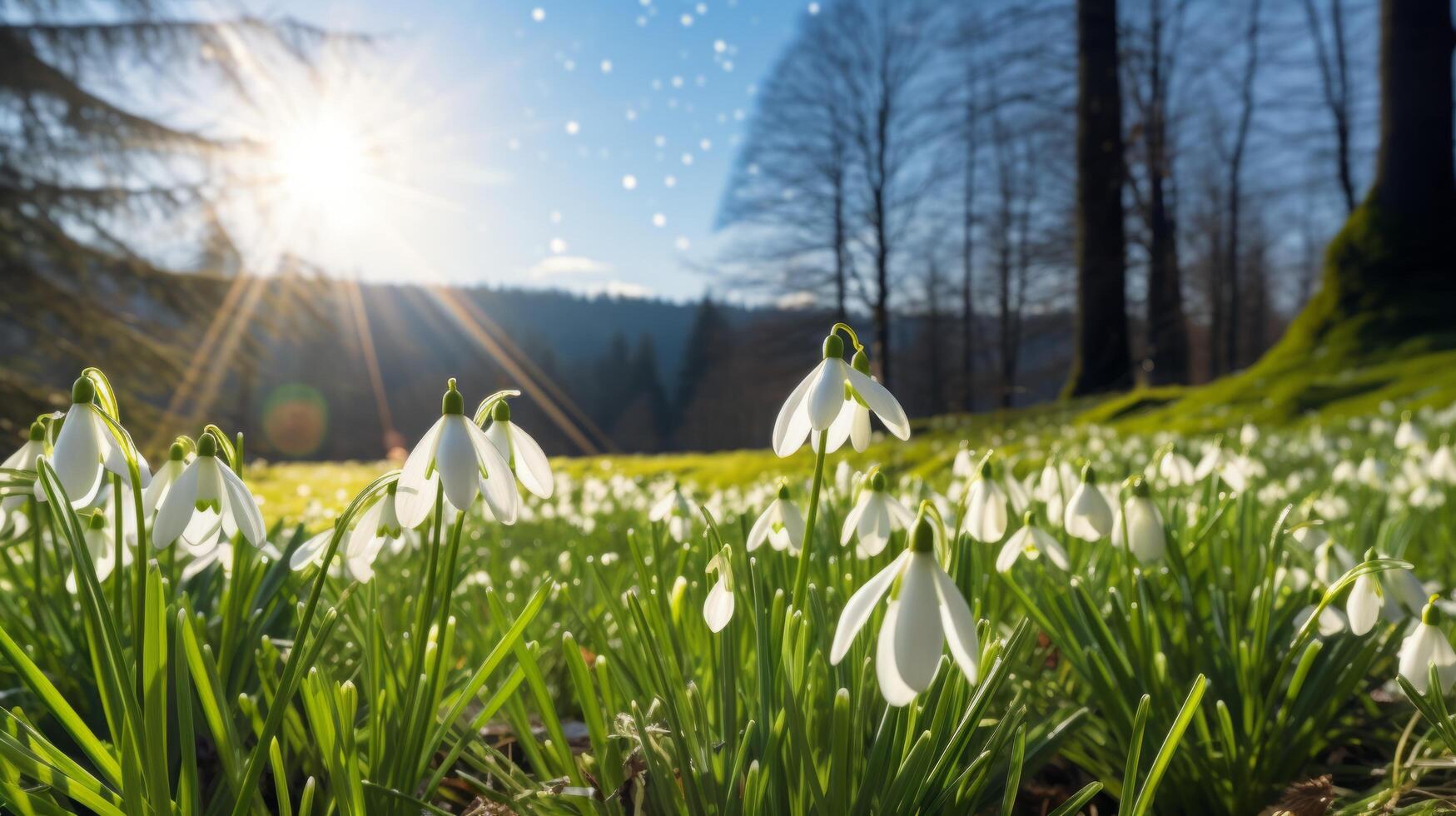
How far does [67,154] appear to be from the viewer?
9.48 meters

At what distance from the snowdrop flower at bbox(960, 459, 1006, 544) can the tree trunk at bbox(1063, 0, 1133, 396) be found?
11114mm

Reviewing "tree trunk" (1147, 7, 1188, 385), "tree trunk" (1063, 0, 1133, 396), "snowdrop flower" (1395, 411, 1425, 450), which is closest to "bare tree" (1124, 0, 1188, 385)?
"tree trunk" (1147, 7, 1188, 385)

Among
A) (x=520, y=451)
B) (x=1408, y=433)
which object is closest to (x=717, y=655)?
(x=520, y=451)

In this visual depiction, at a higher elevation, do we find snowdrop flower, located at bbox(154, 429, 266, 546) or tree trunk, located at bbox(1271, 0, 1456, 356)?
tree trunk, located at bbox(1271, 0, 1456, 356)

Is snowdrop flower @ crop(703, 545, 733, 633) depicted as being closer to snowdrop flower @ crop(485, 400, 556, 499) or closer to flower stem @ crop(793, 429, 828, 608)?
flower stem @ crop(793, 429, 828, 608)

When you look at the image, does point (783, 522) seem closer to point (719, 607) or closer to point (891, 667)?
point (719, 607)

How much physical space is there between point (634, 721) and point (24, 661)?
0.62 meters

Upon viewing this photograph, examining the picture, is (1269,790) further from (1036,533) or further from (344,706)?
(344,706)

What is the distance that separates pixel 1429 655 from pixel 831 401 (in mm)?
863

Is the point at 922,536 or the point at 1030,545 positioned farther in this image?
the point at 1030,545

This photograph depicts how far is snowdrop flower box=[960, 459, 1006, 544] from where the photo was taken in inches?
46.4

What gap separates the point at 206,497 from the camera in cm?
84

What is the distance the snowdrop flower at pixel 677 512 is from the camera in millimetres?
1608

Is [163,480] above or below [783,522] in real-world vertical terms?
above
